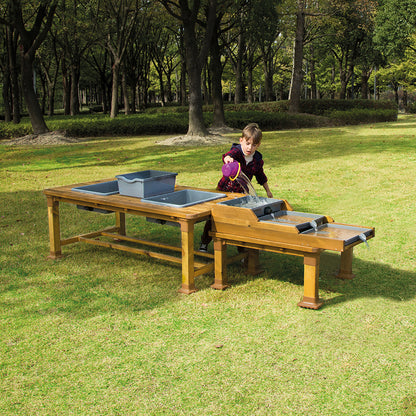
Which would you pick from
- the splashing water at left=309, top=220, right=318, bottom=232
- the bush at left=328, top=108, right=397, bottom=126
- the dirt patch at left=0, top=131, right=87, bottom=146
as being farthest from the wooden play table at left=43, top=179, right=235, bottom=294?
the bush at left=328, top=108, right=397, bottom=126

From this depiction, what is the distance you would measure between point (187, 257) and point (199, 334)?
39.7 inches

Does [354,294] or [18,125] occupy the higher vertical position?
[18,125]

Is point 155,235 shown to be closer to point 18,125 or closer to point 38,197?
point 38,197

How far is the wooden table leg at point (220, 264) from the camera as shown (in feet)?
17.0

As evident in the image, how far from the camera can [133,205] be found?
536 cm

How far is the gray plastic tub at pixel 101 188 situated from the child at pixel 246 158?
131cm

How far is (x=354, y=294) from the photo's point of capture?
5086 millimetres

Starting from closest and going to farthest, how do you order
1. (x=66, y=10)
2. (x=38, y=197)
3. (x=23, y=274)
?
1. (x=23, y=274)
2. (x=38, y=197)
3. (x=66, y=10)

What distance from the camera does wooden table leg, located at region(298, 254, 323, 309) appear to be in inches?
180

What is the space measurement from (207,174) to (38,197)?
414 cm

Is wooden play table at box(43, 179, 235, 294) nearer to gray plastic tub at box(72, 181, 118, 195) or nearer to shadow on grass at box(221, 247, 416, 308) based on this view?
gray plastic tub at box(72, 181, 118, 195)

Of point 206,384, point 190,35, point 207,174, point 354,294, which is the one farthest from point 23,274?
point 190,35

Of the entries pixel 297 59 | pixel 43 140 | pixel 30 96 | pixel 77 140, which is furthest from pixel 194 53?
pixel 297 59

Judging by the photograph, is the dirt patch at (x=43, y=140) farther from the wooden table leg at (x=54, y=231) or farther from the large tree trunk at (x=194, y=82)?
the wooden table leg at (x=54, y=231)
